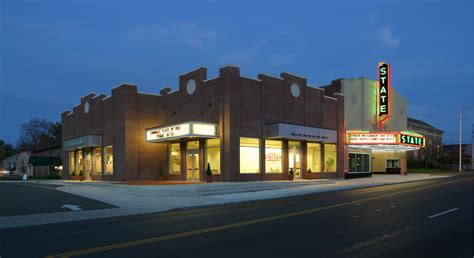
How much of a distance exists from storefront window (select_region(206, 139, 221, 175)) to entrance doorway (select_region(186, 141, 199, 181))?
157 centimetres

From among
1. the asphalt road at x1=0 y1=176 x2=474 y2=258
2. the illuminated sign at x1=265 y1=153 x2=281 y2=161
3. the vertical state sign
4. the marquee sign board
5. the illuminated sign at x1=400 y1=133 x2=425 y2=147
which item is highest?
the vertical state sign

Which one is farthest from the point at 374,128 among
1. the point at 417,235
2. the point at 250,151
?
the point at 417,235

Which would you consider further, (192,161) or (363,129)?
(363,129)

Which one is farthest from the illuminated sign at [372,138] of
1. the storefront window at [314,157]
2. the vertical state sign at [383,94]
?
the storefront window at [314,157]

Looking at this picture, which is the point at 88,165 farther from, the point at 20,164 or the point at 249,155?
the point at 20,164

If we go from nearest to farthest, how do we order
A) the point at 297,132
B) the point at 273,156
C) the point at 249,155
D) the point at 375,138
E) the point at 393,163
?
1. the point at 249,155
2. the point at 297,132
3. the point at 273,156
4. the point at 375,138
5. the point at 393,163

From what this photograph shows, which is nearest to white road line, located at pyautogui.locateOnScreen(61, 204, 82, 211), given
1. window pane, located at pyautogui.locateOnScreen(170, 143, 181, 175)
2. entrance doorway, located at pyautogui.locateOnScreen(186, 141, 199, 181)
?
entrance doorway, located at pyautogui.locateOnScreen(186, 141, 199, 181)

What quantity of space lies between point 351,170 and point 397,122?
1445 centimetres

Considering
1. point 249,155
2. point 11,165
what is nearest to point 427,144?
point 249,155

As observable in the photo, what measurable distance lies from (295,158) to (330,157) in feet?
17.0

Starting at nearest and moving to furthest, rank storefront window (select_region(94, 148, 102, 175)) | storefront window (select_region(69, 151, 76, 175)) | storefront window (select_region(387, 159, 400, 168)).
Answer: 1. storefront window (select_region(94, 148, 102, 175))
2. storefront window (select_region(69, 151, 76, 175))
3. storefront window (select_region(387, 159, 400, 168))

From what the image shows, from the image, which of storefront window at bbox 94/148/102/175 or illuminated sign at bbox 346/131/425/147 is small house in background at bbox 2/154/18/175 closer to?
storefront window at bbox 94/148/102/175

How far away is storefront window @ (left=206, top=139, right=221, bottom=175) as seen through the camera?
104 ft

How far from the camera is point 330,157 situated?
39969 mm
